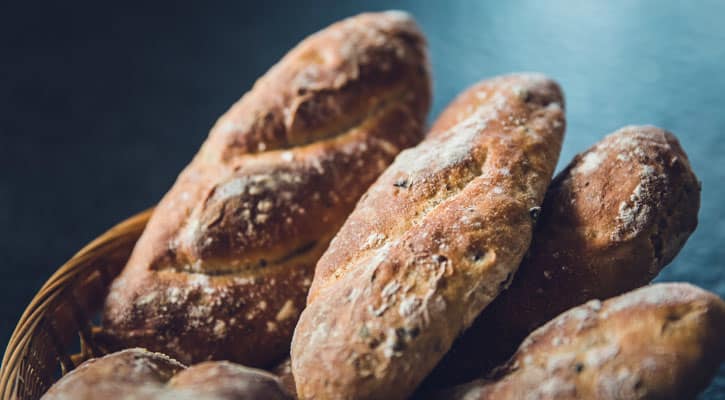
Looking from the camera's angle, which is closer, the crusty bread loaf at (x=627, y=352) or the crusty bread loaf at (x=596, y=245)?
the crusty bread loaf at (x=627, y=352)

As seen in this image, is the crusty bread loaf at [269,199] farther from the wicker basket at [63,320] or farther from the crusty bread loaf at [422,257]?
the crusty bread loaf at [422,257]

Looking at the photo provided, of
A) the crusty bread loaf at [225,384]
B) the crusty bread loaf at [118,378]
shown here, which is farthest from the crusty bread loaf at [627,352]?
the crusty bread loaf at [118,378]

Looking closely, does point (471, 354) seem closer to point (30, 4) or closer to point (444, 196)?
point (444, 196)

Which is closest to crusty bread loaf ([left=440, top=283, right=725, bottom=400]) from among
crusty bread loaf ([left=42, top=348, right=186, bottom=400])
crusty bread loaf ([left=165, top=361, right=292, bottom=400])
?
crusty bread loaf ([left=165, top=361, right=292, bottom=400])

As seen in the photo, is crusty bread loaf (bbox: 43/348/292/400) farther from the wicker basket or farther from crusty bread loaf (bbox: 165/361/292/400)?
the wicker basket

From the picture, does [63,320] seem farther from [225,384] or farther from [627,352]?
[627,352]

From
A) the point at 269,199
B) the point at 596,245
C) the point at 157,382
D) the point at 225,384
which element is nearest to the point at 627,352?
the point at 596,245
